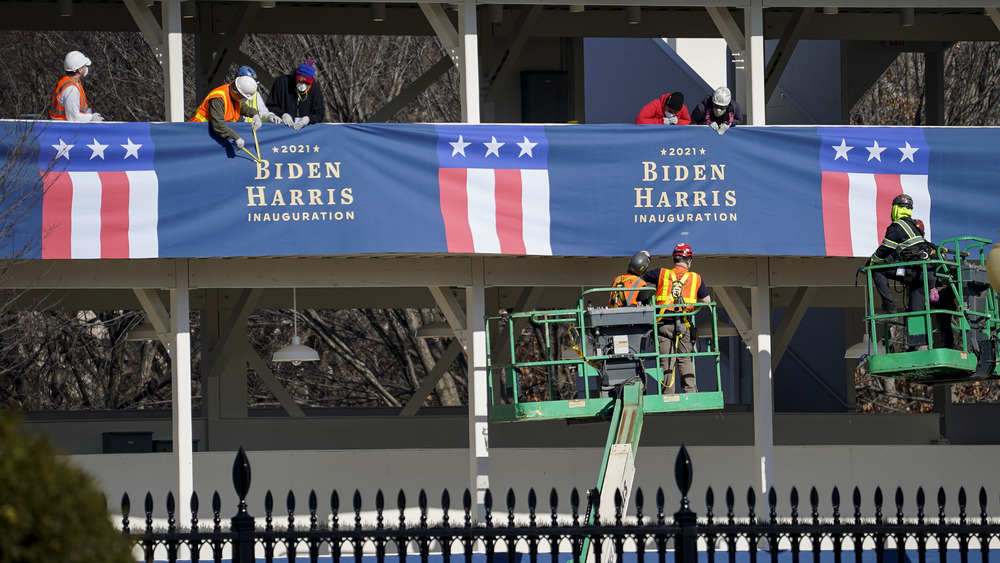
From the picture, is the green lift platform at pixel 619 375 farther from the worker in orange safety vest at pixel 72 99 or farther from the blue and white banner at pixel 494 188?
the worker in orange safety vest at pixel 72 99

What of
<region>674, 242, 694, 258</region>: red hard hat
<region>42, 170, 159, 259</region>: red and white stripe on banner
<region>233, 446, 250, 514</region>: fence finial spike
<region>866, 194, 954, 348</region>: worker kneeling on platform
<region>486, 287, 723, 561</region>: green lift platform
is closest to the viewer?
<region>233, 446, 250, 514</region>: fence finial spike

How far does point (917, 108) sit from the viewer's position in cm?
3600

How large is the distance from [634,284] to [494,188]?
109 inches

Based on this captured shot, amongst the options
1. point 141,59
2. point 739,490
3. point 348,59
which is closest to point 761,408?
point 739,490

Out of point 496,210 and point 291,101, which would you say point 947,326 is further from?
point 291,101

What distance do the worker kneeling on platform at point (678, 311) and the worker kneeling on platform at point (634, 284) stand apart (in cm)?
24

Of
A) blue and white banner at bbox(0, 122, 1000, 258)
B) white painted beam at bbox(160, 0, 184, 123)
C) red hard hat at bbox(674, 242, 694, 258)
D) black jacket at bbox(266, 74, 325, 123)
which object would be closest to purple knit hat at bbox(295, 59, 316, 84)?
black jacket at bbox(266, 74, 325, 123)

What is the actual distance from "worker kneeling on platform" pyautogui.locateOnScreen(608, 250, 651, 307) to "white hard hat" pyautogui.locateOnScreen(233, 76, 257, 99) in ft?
15.8

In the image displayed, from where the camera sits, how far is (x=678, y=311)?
55.0ft

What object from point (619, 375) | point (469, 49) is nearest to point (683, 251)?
point (619, 375)

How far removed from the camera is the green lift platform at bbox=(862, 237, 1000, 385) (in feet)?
50.2

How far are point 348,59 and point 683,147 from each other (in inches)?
590

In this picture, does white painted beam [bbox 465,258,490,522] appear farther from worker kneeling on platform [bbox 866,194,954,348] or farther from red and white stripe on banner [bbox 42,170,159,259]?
worker kneeling on platform [bbox 866,194,954,348]

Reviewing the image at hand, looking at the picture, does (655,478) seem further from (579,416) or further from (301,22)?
(301,22)
